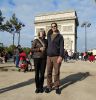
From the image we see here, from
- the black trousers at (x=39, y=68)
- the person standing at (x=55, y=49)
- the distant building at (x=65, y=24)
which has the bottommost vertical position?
the black trousers at (x=39, y=68)

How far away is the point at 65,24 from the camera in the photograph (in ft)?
247

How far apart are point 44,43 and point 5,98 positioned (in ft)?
6.09

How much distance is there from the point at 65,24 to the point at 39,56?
67152 mm

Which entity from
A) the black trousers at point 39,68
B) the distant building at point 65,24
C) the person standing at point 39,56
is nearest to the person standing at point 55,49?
the person standing at point 39,56

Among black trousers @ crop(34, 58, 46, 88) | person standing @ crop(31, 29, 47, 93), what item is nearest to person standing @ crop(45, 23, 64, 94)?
person standing @ crop(31, 29, 47, 93)

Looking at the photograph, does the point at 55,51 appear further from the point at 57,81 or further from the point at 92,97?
the point at 92,97

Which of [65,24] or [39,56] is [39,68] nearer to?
[39,56]

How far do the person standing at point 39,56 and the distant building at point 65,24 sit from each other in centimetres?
6144

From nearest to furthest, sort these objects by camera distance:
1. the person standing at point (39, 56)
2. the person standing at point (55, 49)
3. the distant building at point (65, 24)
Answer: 1. the person standing at point (39, 56)
2. the person standing at point (55, 49)
3. the distant building at point (65, 24)

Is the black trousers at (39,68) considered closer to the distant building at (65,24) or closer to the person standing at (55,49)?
the person standing at (55,49)

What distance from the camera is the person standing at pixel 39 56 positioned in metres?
8.65

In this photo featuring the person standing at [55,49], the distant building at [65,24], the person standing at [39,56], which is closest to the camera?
the person standing at [39,56]

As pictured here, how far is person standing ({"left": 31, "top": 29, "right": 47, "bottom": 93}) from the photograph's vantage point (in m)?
8.65

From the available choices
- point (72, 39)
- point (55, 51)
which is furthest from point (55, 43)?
point (72, 39)
